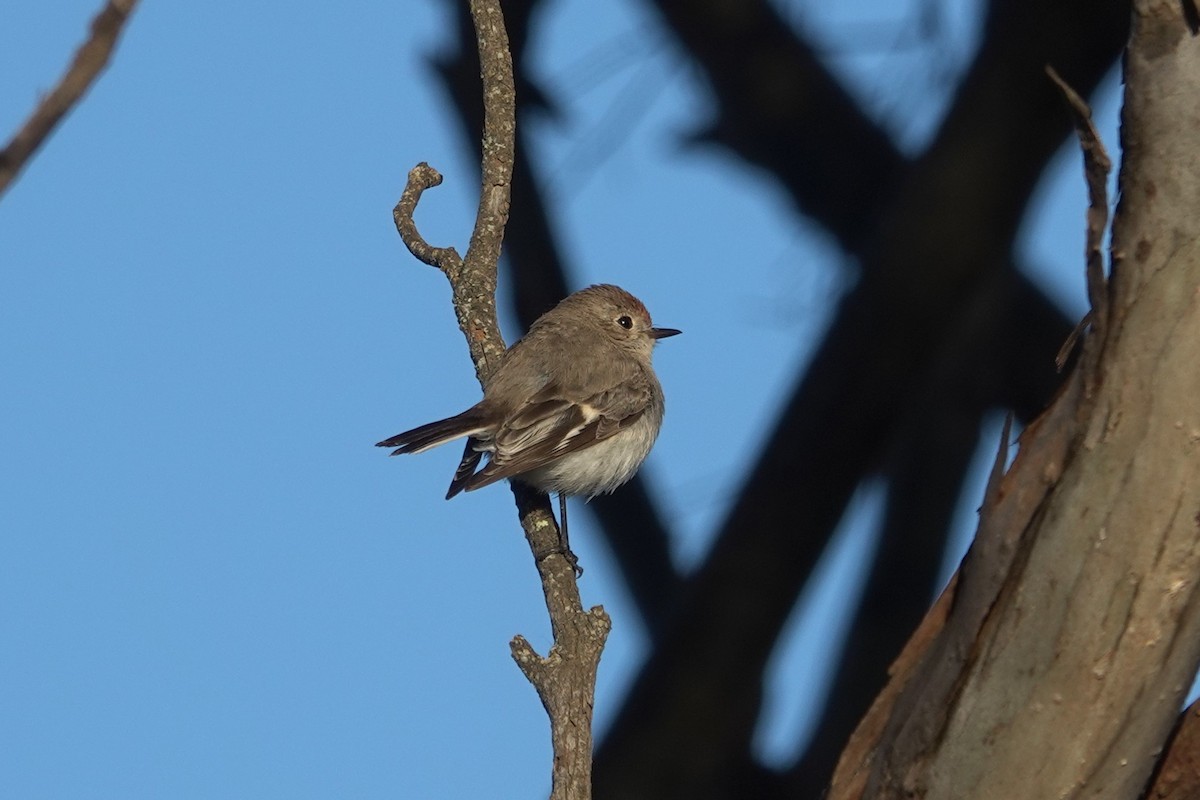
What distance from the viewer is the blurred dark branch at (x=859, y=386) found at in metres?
5.51

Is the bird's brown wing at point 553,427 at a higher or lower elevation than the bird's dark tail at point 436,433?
lower

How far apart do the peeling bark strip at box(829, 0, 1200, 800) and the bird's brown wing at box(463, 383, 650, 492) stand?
6.77 ft

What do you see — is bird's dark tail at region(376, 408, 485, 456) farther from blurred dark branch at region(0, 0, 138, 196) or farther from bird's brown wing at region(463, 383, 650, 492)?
blurred dark branch at region(0, 0, 138, 196)

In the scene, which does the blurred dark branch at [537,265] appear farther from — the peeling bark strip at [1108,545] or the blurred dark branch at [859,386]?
the peeling bark strip at [1108,545]

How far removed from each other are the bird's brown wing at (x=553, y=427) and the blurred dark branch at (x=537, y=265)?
2.44ft

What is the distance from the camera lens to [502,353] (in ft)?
17.8

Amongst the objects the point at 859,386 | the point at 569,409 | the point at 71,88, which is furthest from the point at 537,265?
the point at 71,88

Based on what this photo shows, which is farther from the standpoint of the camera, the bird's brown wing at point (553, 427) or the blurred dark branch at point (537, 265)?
the blurred dark branch at point (537, 265)

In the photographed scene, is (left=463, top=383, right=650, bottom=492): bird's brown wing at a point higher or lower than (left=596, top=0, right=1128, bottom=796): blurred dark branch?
higher

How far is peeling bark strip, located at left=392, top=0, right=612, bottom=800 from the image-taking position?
363 centimetres

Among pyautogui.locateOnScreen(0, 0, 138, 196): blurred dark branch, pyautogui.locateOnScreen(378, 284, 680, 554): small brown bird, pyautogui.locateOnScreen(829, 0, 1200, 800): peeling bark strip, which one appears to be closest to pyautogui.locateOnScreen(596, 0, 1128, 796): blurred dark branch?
pyautogui.locateOnScreen(378, 284, 680, 554): small brown bird

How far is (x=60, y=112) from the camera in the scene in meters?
1.47

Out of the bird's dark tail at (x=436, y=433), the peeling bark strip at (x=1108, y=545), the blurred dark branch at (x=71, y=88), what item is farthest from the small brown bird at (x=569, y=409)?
the blurred dark branch at (x=71, y=88)

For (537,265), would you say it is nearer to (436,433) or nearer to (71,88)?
(436,433)
